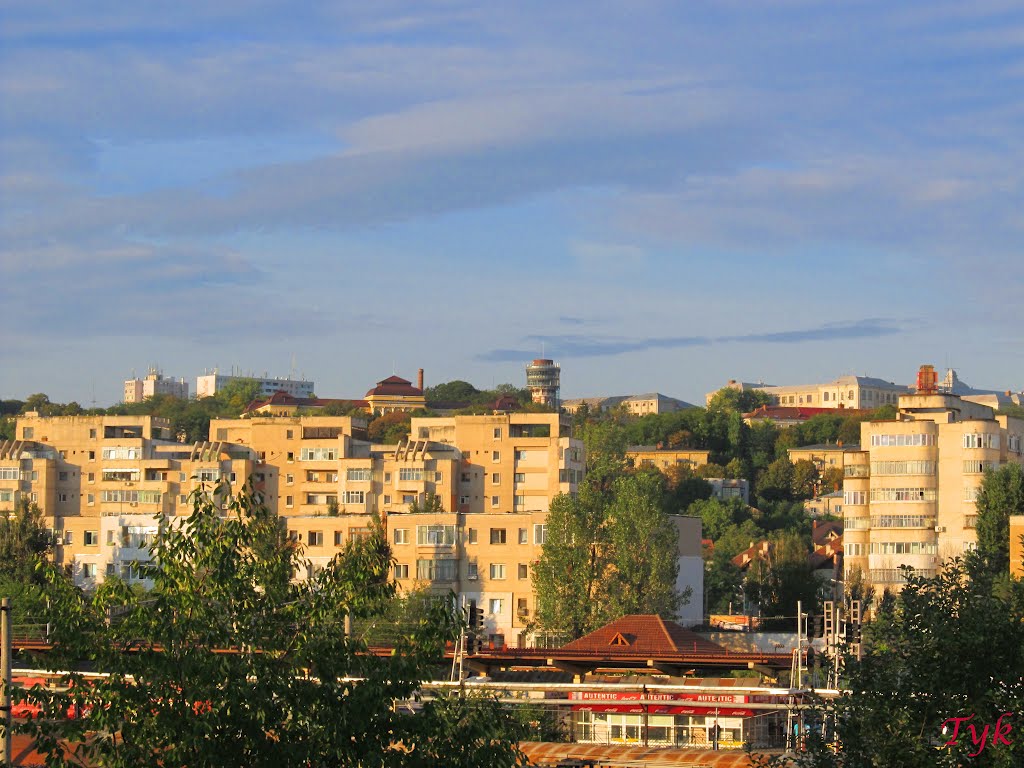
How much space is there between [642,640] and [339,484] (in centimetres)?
5268

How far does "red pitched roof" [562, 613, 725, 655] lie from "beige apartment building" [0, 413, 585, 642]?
25.2 metres

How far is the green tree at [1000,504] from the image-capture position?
88.0m

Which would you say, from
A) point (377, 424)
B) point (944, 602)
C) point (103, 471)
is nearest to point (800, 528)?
point (377, 424)

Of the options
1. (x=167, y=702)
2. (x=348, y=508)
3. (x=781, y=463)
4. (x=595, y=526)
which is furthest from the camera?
(x=781, y=463)

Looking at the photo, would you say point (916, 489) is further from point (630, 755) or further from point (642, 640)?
point (630, 755)

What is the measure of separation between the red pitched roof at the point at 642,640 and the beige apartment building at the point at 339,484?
→ 2517 cm

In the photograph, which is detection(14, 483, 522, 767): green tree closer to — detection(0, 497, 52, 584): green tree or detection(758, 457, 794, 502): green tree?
detection(0, 497, 52, 584): green tree

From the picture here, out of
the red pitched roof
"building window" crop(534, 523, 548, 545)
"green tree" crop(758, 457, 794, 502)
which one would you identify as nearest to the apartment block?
"building window" crop(534, 523, 548, 545)

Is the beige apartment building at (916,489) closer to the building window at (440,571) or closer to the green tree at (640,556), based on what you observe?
the green tree at (640,556)

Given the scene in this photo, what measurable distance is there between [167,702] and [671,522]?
7136 centimetres

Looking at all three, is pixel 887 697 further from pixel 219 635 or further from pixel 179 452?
pixel 179 452

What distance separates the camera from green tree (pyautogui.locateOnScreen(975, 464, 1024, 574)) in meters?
88.0

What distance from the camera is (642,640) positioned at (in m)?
66.8

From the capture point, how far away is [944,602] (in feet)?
82.4
